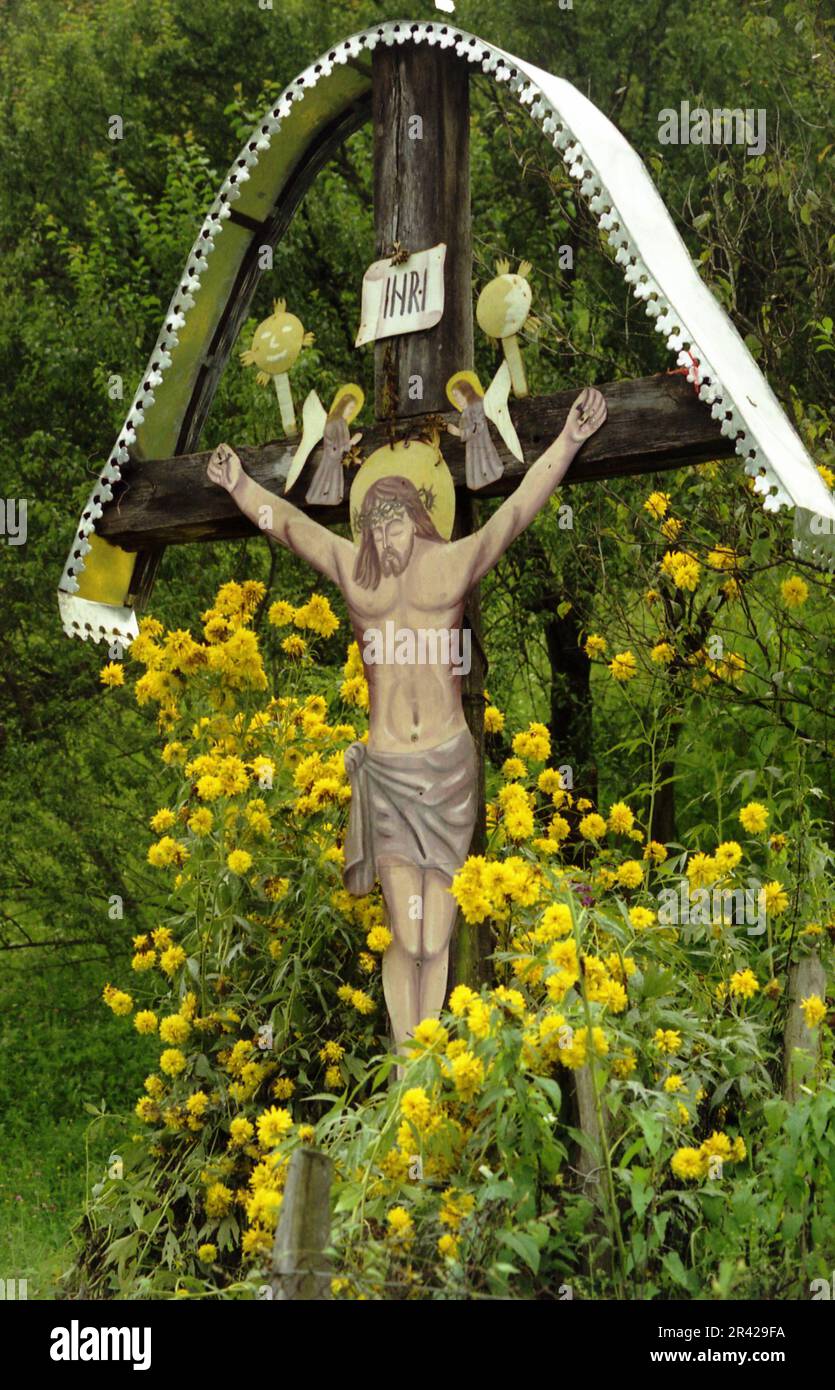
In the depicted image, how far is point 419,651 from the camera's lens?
5633 mm

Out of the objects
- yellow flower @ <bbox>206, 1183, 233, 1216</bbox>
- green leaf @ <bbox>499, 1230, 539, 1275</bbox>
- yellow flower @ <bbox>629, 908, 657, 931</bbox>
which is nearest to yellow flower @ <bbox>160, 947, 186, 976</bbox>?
yellow flower @ <bbox>206, 1183, 233, 1216</bbox>

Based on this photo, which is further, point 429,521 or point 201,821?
point 201,821

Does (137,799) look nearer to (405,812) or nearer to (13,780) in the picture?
(13,780)

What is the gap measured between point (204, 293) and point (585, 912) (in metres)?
2.72

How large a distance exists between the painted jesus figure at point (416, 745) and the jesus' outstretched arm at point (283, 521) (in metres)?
0.16

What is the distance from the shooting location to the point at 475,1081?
14.7 feet

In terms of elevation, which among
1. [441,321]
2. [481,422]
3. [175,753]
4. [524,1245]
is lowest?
[524,1245]

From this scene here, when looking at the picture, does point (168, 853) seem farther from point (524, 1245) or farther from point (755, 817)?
point (524, 1245)

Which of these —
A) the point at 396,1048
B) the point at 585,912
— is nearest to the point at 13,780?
the point at 396,1048

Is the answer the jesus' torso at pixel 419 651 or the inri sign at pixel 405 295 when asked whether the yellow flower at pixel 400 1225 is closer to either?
the jesus' torso at pixel 419 651

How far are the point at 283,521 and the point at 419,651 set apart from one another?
2.32 ft

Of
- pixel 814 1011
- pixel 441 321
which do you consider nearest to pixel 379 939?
pixel 814 1011

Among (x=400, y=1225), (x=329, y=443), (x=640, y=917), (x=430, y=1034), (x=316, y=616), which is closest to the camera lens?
(x=400, y=1225)

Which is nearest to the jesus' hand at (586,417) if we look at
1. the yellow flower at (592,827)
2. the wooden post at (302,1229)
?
the yellow flower at (592,827)
